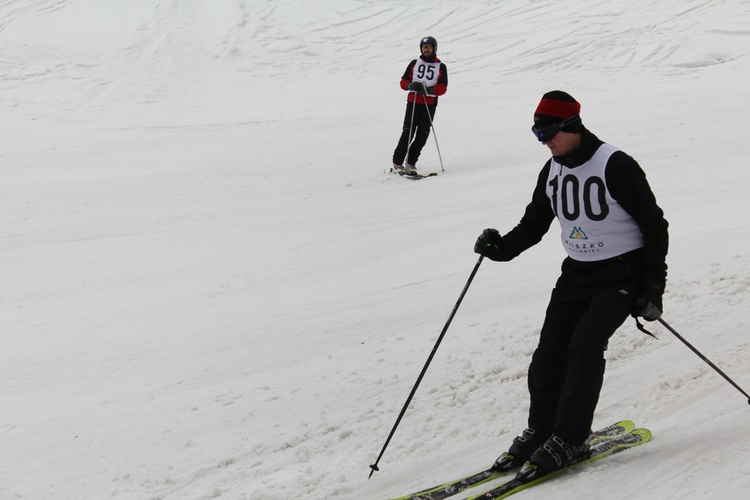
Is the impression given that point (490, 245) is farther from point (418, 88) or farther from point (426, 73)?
point (426, 73)

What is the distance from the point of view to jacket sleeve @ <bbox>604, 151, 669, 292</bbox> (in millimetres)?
3176

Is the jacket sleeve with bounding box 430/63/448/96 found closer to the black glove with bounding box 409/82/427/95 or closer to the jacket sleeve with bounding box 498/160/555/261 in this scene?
the black glove with bounding box 409/82/427/95

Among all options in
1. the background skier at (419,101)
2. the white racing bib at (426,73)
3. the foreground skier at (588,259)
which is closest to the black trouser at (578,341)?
the foreground skier at (588,259)

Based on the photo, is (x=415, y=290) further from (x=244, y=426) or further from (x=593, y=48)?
(x=593, y=48)

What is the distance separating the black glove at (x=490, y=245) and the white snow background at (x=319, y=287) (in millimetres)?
1057

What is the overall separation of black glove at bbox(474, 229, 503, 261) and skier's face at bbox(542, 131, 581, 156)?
572 mm

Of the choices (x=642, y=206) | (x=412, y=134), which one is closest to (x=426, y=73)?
(x=412, y=134)

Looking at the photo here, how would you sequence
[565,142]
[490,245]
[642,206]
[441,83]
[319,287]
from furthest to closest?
[441,83], [319,287], [490,245], [565,142], [642,206]

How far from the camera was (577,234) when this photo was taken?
3418mm

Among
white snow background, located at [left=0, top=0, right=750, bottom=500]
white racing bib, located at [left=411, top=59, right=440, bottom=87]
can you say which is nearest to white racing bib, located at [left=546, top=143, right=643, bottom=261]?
white snow background, located at [left=0, top=0, right=750, bottom=500]

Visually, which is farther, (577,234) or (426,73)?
(426,73)

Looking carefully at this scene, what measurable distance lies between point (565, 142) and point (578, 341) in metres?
0.85

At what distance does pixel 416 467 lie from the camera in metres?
3.85

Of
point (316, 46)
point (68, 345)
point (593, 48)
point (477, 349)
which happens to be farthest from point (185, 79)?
point (477, 349)
